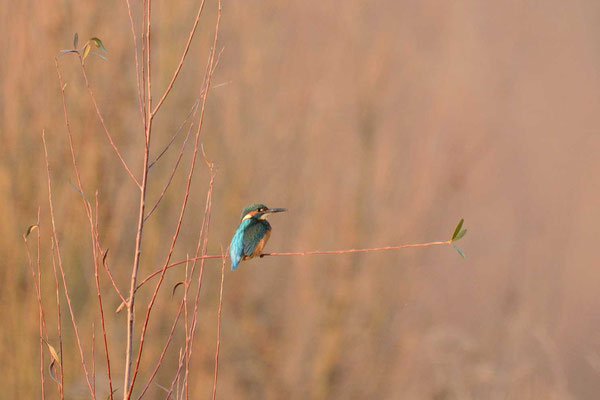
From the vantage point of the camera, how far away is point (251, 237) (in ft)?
3.78

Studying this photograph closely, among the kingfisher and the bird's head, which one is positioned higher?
the bird's head

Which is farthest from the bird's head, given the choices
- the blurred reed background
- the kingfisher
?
the blurred reed background

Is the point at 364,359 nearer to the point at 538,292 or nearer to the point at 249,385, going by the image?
the point at 249,385

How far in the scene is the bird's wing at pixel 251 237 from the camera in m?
1.14

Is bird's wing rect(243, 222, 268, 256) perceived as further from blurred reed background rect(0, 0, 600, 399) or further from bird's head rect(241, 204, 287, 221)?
blurred reed background rect(0, 0, 600, 399)

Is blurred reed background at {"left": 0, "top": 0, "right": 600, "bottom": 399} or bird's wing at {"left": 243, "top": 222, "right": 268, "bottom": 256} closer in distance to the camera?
bird's wing at {"left": 243, "top": 222, "right": 268, "bottom": 256}

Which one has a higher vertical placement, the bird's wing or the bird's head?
the bird's head

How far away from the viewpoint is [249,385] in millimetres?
3154

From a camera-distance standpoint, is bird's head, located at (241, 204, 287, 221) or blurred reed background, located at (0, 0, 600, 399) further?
blurred reed background, located at (0, 0, 600, 399)

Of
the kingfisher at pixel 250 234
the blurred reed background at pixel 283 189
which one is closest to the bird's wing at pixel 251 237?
the kingfisher at pixel 250 234

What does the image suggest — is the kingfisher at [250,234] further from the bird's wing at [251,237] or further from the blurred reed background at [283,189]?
the blurred reed background at [283,189]

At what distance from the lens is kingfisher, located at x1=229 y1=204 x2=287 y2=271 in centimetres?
113

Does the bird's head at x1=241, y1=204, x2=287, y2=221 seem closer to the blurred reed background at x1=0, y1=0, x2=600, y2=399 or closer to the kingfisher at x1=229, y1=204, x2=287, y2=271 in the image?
the kingfisher at x1=229, y1=204, x2=287, y2=271

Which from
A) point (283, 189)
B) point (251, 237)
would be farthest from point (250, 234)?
point (283, 189)
